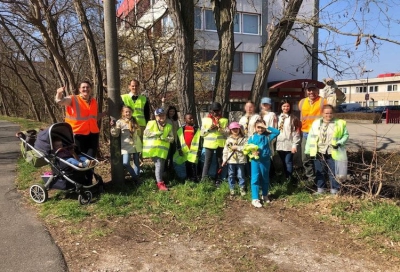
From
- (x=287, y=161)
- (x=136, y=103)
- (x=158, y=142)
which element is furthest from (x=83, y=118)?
(x=287, y=161)

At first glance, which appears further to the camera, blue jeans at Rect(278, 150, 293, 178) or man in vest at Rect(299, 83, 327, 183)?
blue jeans at Rect(278, 150, 293, 178)

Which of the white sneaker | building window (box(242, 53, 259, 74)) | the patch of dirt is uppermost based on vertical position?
building window (box(242, 53, 259, 74))

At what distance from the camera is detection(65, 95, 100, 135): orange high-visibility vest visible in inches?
232

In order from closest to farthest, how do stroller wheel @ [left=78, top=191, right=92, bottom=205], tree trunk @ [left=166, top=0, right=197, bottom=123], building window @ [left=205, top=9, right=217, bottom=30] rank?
stroller wheel @ [left=78, top=191, right=92, bottom=205]
tree trunk @ [left=166, top=0, right=197, bottom=123]
building window @ [left=205, top=9, right=217, bottom=30]

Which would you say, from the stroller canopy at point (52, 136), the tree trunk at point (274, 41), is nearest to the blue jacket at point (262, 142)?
the tree trunk at point (274, 41)

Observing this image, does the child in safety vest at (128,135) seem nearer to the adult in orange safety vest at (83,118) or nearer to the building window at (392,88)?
the adult in orange safety vest at (83,118)

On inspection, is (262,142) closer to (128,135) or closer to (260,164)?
(260,164)

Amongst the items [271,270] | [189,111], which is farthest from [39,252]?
[189,111]

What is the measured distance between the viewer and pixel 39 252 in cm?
396

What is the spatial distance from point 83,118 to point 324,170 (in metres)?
4.18

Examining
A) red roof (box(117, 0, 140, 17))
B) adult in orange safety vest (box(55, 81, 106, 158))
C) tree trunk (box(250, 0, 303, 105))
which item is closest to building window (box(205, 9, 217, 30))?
red roof (box(117, 0, 140, 17))

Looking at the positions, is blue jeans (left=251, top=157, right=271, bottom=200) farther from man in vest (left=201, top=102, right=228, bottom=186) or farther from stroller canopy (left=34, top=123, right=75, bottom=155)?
stroller canopy (left=34, top=123, right=75, bottom=155)

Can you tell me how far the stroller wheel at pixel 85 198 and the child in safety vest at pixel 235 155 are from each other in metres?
2.21

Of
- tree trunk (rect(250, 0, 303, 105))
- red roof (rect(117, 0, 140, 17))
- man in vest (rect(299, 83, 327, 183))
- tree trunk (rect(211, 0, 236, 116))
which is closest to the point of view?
man in vest (rect(299, 83, 327, 183))
